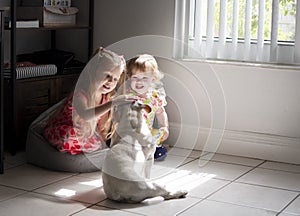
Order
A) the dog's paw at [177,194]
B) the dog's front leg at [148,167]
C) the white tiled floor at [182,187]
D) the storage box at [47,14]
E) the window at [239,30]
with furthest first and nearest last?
the storage box at [47,14], the window at [239,30], the dog's front leg at [148,167], the dog's paw at [177,194], the white tiled floor at [182,187]

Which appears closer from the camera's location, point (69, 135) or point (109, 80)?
point (109, 80)

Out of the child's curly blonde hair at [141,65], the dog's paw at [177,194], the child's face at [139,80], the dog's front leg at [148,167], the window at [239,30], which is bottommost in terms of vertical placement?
the dog's paw at [177,194]

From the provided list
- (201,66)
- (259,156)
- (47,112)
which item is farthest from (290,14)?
(47,112)

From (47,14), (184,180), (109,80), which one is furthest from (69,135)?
(47,14)

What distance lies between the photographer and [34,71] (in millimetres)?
3539

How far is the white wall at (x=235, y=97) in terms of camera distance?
11.2 feet

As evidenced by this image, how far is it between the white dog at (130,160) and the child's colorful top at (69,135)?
376 mm

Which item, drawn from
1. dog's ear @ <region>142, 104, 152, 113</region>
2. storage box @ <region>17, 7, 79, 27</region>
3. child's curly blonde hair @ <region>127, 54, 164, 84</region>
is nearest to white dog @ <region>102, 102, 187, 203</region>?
dog's ear @ <region>142, 104, 152, 113</region>

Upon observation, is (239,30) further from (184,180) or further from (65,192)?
(65,192)

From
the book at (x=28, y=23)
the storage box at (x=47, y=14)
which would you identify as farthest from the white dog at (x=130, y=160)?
the storage box at (x=47, y=14)

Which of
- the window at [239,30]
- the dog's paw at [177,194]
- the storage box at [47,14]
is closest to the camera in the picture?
the dog's paw at [177,194]

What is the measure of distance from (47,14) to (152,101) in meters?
0.96

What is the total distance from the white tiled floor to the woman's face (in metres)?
0.46

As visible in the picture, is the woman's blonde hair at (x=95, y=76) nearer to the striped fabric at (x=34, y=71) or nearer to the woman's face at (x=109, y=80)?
the woman's face at (x=109, y=80)
